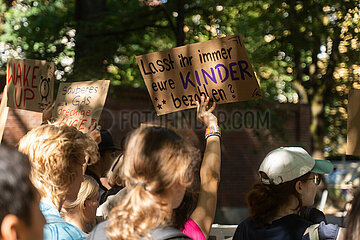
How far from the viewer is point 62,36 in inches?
381

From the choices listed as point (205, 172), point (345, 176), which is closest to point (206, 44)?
point (205, 172)

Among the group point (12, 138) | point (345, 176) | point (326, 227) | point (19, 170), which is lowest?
point (345, 176)

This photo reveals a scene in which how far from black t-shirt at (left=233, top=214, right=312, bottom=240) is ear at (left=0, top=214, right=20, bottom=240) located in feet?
5.53

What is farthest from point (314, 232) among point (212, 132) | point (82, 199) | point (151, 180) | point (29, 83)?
point (29, 83)

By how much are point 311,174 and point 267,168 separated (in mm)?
238

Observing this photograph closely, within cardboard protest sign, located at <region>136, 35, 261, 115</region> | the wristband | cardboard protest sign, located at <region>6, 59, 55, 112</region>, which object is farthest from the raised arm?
cardboard protest sign, located at <region>6, 59, 55, 112</region>

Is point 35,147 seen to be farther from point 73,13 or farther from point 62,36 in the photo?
point 73,13

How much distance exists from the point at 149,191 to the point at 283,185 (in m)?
1.23

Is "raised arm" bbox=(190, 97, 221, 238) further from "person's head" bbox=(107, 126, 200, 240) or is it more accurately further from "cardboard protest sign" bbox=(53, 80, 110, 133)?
"cardboard protest sign" bbox=(53, 80, 110, 133)

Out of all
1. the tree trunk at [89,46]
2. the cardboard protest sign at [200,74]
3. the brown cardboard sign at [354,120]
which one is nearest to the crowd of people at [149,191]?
the cardboard protest sign at [200,74]

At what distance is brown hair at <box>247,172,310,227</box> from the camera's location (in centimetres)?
272

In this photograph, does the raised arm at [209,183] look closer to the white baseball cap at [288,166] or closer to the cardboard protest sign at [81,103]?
the white baseball cap at [288,166]

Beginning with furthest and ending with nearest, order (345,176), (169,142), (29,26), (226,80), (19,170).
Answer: (345,176), (29,26), (226,80), (169,142), (19,170)

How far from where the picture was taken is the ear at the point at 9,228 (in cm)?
114
